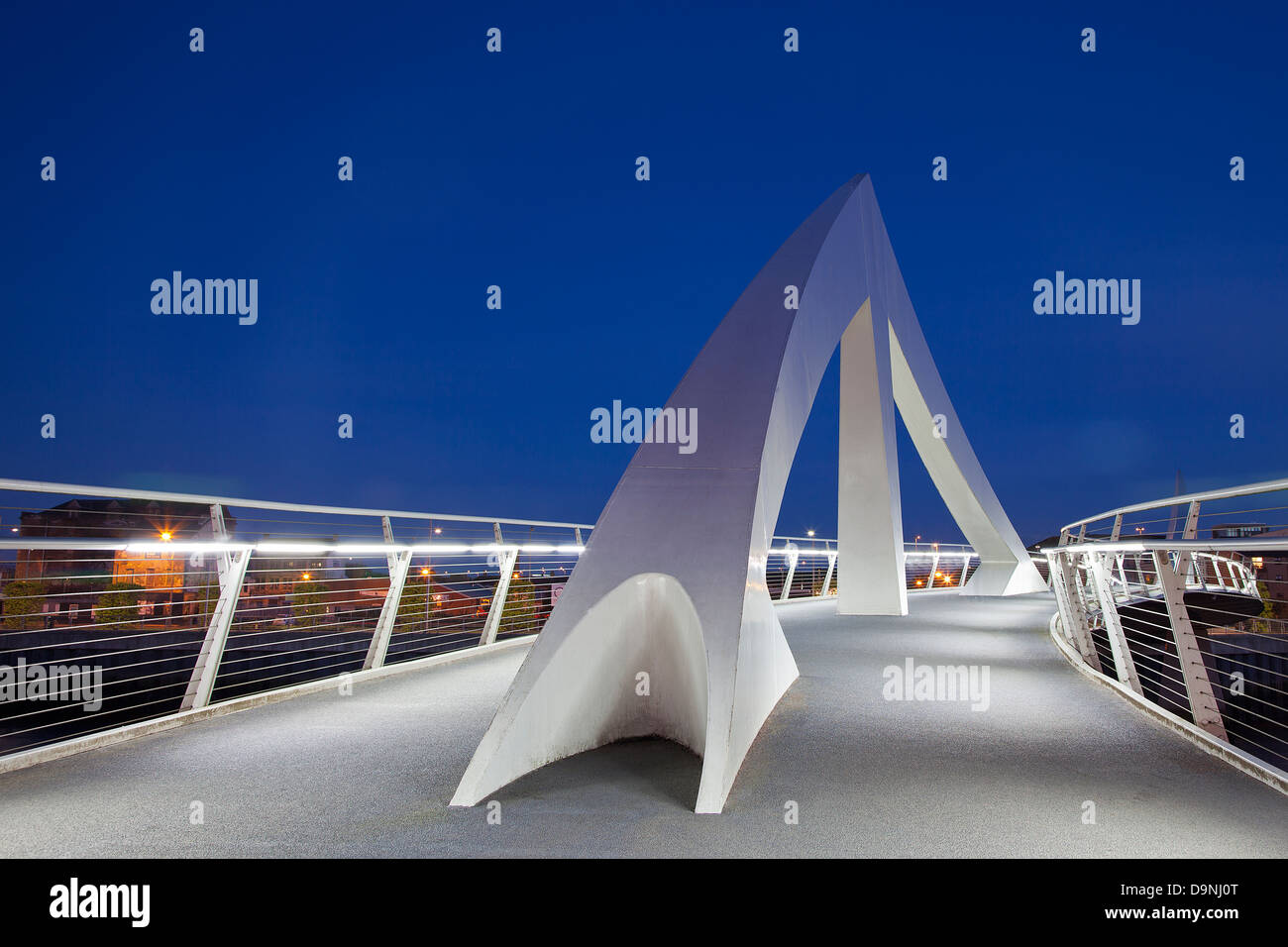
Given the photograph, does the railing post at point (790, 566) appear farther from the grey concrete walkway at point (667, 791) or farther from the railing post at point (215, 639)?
the railing post at point (215, 639)

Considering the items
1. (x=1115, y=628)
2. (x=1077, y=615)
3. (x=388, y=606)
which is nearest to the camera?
(x=1115, y=628)

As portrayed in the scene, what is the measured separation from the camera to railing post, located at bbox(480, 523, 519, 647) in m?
9.86

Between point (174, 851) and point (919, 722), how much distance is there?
477 cm

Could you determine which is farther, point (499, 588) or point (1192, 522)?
point (499, 588)

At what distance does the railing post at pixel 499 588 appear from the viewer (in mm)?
9859

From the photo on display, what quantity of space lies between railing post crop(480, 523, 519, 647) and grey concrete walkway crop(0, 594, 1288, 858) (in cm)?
314

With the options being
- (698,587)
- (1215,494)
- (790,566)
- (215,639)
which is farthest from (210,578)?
(790,566)

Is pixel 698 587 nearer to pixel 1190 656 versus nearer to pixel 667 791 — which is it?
pixel 667 791

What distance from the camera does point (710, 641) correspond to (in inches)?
193

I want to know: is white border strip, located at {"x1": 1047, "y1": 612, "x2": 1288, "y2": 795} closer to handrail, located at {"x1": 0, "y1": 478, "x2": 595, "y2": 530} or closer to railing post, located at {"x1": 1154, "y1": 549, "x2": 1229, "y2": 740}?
railing post, located at {"x1": 1154, "y1": 549, "x2": 1229, "y2": 740}

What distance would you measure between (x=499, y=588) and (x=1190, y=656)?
23.1 feet

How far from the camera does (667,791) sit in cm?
434

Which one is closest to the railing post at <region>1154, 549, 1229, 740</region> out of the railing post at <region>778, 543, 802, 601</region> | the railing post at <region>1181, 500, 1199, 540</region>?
the railing post at <region>1181, 500, 1199, 540</region>
